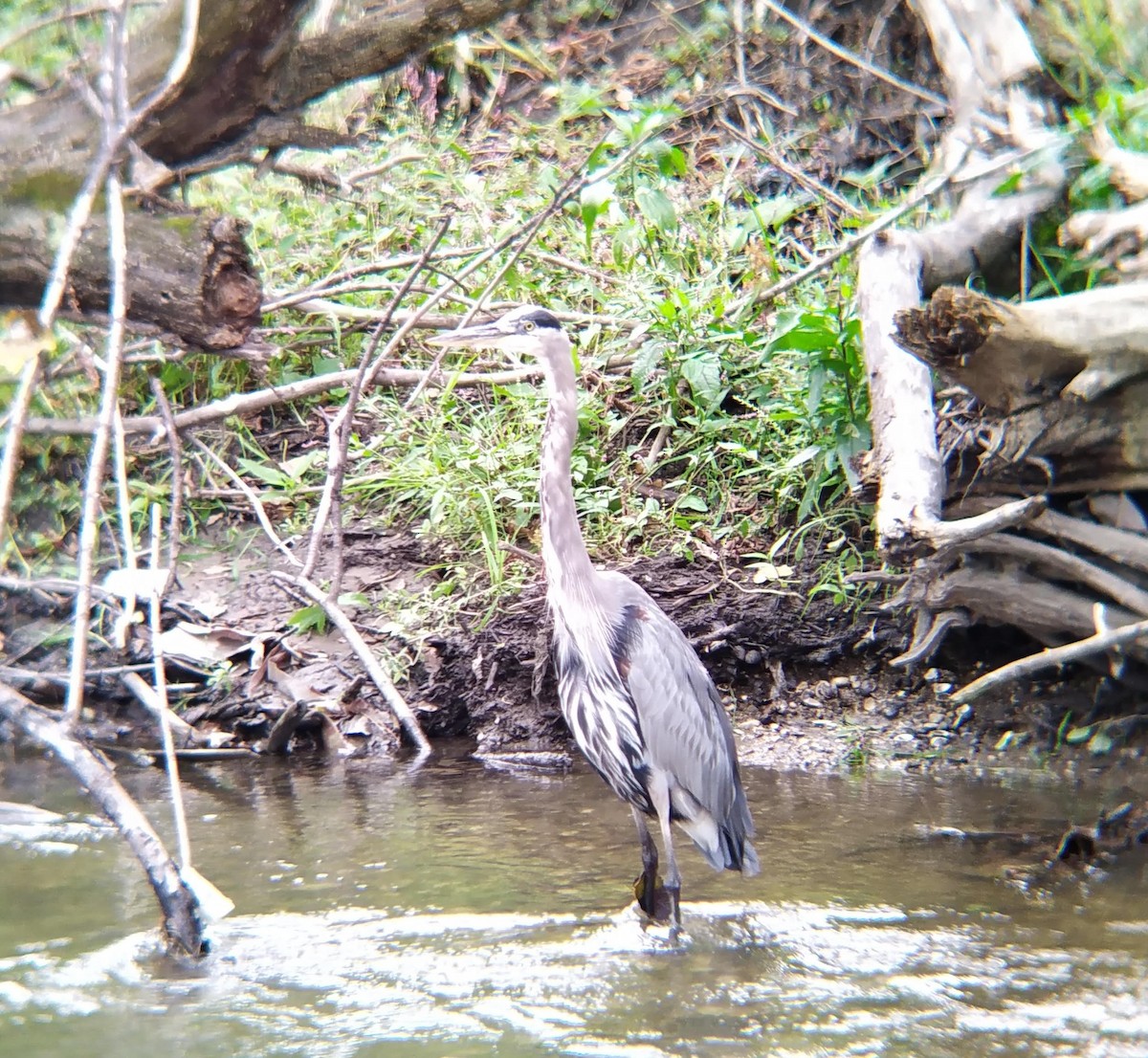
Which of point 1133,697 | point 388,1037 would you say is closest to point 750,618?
point 1133,697

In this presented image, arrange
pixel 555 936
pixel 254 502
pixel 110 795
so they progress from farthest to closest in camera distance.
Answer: pixel 254 502 → pixel 555 936 → pixel 110 795

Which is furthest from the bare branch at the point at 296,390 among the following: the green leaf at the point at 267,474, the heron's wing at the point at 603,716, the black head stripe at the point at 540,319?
the heron's wing at the point at 603,716

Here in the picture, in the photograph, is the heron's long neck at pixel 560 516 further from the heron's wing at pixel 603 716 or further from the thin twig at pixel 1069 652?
the thin twig at pixel 1069 652

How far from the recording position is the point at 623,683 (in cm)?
390

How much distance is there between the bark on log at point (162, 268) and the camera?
3250mm

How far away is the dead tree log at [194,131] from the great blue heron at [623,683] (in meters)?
0.80

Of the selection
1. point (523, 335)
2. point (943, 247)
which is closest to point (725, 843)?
point (523, 335)

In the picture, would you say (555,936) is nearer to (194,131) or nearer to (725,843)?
(725,843)

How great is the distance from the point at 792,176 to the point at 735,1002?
4.78 meters

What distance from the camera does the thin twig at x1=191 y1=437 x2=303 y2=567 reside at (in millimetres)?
5137

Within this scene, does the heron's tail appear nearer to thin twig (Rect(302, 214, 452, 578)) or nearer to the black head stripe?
the black head stripe

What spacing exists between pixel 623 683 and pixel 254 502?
83.0 inches

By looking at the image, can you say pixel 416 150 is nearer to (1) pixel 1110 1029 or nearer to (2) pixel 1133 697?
(2) pixel 1133 697

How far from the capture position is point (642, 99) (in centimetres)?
755
